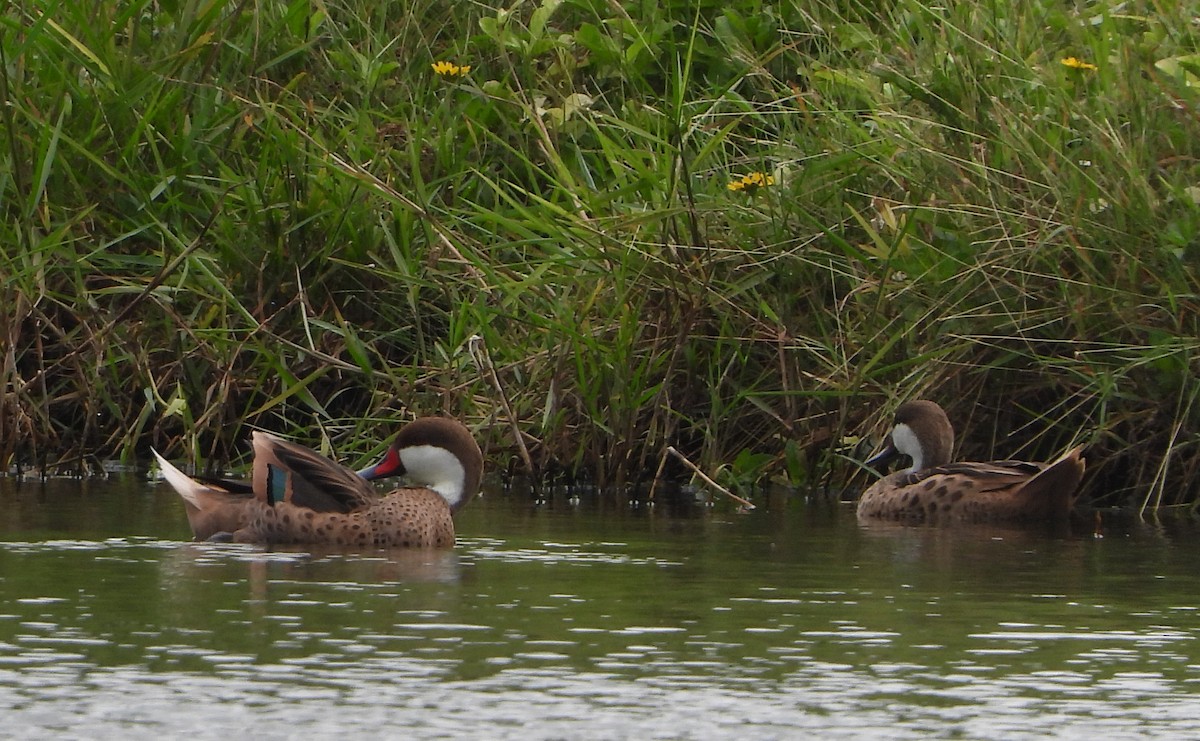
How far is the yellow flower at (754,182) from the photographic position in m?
10.4

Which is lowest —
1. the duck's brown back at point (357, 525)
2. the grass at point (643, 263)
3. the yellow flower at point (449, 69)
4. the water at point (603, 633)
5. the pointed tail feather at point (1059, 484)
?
the water at point (603, 633)

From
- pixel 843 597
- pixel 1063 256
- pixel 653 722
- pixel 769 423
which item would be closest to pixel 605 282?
pixel 769 423

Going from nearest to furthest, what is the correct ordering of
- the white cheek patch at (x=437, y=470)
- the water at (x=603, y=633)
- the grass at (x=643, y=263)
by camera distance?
the water at (x=603, y=633) < the white cheek patch at (x=437, y=470) < the grass at (x=643, y=263)

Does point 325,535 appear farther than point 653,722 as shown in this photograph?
Yes

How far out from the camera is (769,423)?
10.4m

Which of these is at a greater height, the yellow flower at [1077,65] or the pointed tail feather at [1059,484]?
the yellow flower at [1077,65]

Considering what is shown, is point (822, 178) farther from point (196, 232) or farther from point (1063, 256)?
point (196, 232)

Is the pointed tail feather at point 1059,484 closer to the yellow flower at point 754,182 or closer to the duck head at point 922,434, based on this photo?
the duck head at point 922,434

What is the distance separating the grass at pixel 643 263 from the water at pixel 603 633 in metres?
1.04

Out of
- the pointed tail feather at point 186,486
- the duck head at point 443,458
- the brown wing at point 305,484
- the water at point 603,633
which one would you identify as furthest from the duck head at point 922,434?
the pointed tail feather at point 186,486

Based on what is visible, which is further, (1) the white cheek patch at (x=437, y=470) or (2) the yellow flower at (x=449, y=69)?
(2) the yellow flower at (x=449, y=69)

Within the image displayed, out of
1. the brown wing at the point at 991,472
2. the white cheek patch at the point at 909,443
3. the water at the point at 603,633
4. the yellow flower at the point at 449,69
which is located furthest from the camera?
the yellow flower at the point at 449,69

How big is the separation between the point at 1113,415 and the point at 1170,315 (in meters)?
0.42

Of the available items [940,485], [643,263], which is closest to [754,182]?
[643,263]
